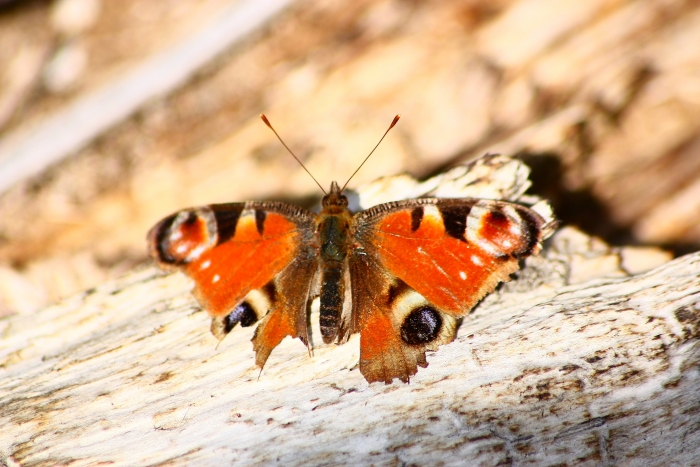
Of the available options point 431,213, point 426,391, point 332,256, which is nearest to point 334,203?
point 332,256

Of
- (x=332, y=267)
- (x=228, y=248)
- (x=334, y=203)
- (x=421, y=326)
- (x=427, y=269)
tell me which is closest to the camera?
(x=421, y=326)

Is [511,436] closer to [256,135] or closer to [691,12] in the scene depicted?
[256,135]

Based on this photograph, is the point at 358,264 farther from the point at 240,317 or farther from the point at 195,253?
the point at 195,253

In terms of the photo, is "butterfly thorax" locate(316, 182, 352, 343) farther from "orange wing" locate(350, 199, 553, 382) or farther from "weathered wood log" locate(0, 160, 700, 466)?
"weathered wood log" locate(0, 160, 700, 466)

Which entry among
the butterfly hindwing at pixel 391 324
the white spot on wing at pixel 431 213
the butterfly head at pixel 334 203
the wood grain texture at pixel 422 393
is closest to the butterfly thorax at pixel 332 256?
the butterfly head at pixel 334 203

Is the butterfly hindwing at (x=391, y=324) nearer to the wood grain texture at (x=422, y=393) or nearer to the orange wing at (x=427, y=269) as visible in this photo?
the orange wing at (x=427, y=269)

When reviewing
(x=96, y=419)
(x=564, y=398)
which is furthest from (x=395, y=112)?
(x=96, y=419)

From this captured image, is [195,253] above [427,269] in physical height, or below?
above

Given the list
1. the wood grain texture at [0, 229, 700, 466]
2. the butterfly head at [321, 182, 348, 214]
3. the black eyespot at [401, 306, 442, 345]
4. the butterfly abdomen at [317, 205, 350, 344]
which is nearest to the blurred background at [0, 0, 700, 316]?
the butterfly head at [321, 182, 348, 214]
